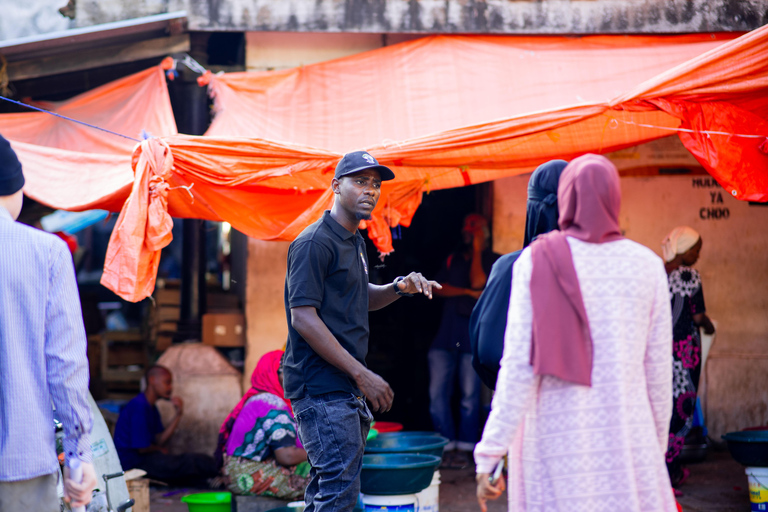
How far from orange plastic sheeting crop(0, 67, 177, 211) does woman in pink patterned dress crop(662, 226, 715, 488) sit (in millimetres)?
3809

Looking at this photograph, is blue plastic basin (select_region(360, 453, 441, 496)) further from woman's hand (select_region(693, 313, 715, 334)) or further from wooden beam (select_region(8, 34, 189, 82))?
wooden beam (select_region(8, 34, 189, 82))

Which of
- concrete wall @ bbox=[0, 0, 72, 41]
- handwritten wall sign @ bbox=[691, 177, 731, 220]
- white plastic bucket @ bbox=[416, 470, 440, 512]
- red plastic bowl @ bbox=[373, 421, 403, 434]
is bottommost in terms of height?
white plastic bucket @ bbox=[416, 470, 440, 512]

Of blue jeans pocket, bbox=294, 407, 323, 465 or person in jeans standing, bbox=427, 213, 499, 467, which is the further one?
person in jeans standing, bbox=427, 213, 499, 467

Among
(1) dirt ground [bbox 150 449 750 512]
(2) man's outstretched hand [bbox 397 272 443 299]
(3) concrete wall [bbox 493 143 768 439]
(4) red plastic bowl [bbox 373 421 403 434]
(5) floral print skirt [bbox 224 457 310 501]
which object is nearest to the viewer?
(2) man's outstretched hand [bbox 397 272 443 299]

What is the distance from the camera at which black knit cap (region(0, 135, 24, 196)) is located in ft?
7.75

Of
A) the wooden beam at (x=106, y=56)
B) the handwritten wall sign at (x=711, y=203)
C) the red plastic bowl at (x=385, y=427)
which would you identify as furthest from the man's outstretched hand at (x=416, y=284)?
the handwritten wall sign at (x=711, y=203)

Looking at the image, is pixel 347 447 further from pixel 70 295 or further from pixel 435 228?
pixel 435 228

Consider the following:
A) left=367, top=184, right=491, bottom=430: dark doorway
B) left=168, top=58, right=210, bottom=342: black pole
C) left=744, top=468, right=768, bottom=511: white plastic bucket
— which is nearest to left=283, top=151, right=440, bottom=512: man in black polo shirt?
left=744, top=468, right=768, bottom=511: white plastic bucket

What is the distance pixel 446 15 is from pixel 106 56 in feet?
9.47

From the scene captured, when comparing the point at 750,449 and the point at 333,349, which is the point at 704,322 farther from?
the point at 333,349

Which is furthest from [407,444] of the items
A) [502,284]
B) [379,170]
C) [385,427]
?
[502,284]

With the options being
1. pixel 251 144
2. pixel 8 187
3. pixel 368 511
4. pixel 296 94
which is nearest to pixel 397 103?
pixel 296 94

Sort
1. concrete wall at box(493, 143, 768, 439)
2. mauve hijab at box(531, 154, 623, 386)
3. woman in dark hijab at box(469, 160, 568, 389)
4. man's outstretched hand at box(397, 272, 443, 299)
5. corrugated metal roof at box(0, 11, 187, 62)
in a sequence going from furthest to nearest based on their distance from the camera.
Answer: concrete wall at box(493, 143, 768, 439) < corrugated metal roof at box(0, 11, 187, 62) < man's outstretched hand at box(397, 272, 443, 299) < woman in dark hijab at box(469, 160, 568, 389) < mauve hijab at box(531, 154, 623, 386)

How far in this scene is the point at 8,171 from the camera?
93.6 inches
